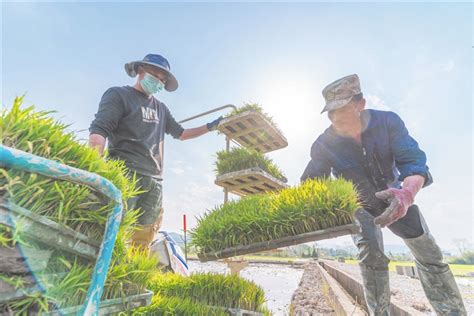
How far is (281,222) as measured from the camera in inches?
43.5

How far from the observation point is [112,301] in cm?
60

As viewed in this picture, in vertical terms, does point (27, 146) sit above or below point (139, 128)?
below

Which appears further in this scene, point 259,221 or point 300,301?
point 300,301

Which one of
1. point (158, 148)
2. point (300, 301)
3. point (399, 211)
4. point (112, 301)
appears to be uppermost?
point (158, 148)

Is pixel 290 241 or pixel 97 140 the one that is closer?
pixel 290 241

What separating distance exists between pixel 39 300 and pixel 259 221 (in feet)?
2.72

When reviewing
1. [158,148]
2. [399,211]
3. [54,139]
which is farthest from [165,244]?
[54,139]

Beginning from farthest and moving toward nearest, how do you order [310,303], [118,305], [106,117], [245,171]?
[310,303] → [245,171] → [106,117] → [118,305]

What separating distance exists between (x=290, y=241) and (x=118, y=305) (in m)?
0.66

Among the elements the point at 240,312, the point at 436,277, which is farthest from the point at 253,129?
the point at 436,277

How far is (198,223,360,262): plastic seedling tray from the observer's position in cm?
99

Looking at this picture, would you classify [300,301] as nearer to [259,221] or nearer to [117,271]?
[259,221]

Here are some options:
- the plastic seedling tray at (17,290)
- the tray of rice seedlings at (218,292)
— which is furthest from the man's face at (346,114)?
the plastic seedling tray at (17,290)

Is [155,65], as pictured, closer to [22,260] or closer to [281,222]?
[281,222]
